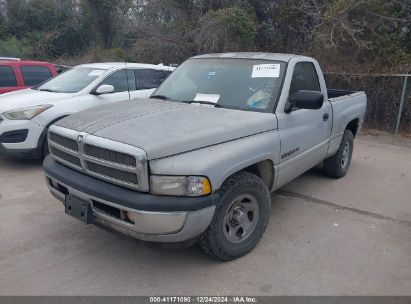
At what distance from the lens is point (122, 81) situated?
279 inches

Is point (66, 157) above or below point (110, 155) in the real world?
below

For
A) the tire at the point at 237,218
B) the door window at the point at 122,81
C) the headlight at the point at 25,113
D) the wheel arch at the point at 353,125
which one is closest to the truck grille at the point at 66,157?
the tire at the point at 237,218

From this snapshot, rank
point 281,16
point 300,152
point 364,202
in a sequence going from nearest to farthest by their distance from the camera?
1. point 300,152
2. point 364,202
3. point 281,16

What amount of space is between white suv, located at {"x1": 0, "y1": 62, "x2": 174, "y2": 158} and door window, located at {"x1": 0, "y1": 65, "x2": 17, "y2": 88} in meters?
1.33

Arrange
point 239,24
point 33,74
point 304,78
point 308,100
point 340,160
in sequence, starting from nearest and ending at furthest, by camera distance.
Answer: point 308,100 → point 304,78 → point 340,160 → point 33,74 → point 239,24

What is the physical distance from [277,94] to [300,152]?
2.46 ft

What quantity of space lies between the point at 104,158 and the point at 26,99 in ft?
12.5

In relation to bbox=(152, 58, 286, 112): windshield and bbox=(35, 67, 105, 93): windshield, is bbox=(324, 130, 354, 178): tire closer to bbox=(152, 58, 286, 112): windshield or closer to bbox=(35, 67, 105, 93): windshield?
bbox=(152, 58, 286, 112): windshield

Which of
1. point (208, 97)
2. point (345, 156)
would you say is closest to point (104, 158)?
point (208, 97)

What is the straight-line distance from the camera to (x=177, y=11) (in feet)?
44.7

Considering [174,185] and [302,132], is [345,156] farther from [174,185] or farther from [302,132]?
[174,185]

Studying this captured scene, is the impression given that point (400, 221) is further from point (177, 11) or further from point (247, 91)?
point (177, 11)

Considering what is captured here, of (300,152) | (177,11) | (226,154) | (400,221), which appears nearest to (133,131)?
(226,154)

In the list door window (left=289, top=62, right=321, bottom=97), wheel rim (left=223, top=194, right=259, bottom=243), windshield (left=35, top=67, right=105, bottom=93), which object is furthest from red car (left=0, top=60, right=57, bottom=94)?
wheel rim (left=223, top=194, right=259, bottom=243)
